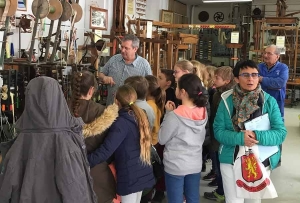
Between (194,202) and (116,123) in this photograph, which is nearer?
(116,123)

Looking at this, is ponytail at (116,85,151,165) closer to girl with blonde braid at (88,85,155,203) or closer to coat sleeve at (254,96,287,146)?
girl with blonde braid at (88,85,155,203)

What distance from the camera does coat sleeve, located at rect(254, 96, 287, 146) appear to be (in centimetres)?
239

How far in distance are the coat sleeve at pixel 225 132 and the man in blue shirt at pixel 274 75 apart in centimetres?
155

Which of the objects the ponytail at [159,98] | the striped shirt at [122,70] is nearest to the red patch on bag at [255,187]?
the ponytail at [159,98]

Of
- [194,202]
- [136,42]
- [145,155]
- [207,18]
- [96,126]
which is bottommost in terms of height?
[194,202]

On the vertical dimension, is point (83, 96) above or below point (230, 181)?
above

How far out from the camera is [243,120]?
2.46 meters

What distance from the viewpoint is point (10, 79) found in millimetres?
2971

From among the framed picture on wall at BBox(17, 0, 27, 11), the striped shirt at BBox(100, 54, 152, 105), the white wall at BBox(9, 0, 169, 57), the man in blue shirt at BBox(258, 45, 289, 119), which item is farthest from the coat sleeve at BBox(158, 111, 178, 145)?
the framed picture on wall at BBox(17, 0, 27, 11)

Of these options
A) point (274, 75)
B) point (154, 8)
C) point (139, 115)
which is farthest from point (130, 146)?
point (154, 8)

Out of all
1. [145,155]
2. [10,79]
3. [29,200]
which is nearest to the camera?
[29,200]

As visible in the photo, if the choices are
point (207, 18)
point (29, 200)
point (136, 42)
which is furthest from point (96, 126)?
point (207, 18)

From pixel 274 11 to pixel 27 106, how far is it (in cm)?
1184

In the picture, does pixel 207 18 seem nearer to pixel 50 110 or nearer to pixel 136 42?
pixel 136 42
